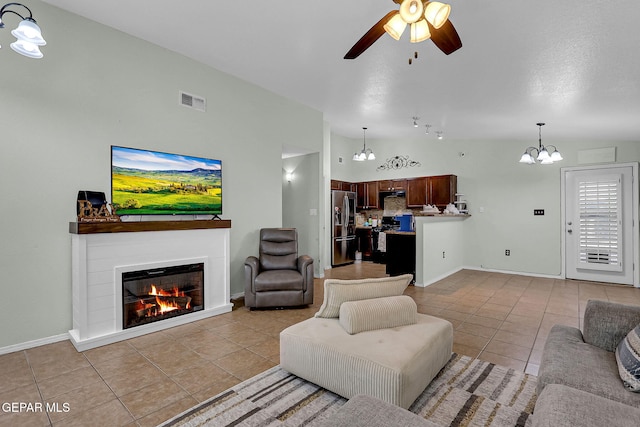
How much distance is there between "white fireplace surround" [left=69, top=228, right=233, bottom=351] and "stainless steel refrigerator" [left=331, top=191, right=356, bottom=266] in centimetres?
383

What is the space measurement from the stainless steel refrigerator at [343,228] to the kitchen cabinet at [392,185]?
2.56ft

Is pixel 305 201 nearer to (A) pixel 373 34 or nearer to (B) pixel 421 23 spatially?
(A) pixel 373 34

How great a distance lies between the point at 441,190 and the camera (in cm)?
706

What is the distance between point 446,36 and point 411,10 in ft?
1.05

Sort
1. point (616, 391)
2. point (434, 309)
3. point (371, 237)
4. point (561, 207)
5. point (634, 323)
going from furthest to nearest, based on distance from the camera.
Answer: point (371, 237) < point (561, 207) < point (434, 309) < point (634, 323) < point (616, 391)

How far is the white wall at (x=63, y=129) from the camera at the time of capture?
2770 millimetres

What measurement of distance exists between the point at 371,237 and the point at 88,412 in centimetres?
645

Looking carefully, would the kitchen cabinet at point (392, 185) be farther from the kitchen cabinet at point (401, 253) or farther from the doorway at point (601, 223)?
the doorway at point (601, 223)

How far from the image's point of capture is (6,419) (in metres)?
1.91

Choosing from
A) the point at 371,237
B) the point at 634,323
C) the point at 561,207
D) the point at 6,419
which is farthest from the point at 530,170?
the point at 6,419

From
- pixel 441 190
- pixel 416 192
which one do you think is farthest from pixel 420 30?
pixel 416 192

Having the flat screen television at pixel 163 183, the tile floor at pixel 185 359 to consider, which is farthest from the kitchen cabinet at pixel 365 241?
the flat screen television at pixel 163 183

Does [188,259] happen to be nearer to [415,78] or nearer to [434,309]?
[434,309]

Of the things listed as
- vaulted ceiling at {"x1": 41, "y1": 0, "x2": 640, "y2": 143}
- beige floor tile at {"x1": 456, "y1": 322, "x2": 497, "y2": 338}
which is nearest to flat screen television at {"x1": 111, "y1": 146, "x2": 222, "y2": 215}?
vaulted ceiling at {"x1": 41, "y1": 0, "x2": 640, "y2": 143}
